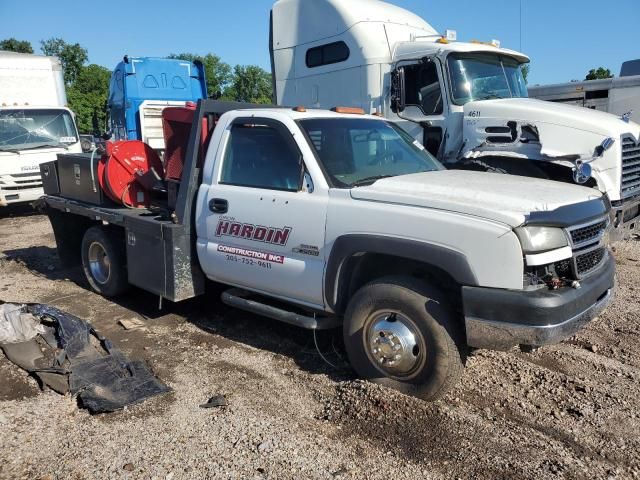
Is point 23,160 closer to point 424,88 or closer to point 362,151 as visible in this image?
point 424,88

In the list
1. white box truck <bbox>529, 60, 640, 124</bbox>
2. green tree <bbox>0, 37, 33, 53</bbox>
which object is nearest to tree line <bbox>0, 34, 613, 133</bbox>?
green tree <bbox>0, 37, 33, 53</bbox>

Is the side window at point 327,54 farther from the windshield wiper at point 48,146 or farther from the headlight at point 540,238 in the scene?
the windshield wiper at point 48,146

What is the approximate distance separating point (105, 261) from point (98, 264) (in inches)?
8.0

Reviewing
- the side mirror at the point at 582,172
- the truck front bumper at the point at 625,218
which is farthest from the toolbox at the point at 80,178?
the truck front bumper at the point at 625,218

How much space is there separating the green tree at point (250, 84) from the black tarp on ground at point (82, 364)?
71.6m

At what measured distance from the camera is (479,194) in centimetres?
349

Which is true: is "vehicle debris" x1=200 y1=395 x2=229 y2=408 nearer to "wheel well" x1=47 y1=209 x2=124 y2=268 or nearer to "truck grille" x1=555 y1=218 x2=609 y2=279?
"truck grille" x1=555 y1=218 x2=609 y2=279

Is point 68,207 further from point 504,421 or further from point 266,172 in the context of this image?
point 504,421

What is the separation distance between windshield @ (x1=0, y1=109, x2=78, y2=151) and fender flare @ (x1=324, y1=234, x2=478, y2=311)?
10.4 metres

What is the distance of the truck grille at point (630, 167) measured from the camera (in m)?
6.34

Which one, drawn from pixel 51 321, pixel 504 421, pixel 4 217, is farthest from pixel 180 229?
pixel 4 217

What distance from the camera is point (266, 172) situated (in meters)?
4.41

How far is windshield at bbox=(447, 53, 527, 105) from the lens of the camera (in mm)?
7230

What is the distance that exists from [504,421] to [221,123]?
323 centimetres
